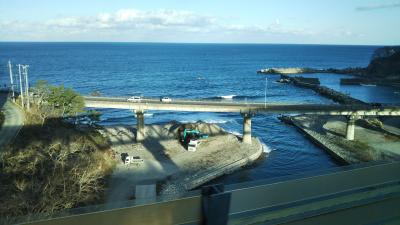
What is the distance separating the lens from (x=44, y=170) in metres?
23.6

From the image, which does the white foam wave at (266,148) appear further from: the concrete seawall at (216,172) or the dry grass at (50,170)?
the dry grass at (50,170)

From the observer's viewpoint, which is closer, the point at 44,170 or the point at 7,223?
the point at 7,223

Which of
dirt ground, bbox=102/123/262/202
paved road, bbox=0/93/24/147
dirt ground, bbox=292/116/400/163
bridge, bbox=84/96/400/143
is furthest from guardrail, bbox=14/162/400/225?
bridge, bbox=84/96/400/143

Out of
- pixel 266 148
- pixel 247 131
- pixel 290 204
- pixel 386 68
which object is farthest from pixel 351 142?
pixel 386 68

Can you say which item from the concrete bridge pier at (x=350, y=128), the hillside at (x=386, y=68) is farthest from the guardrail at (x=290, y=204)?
the hillside at (x=386, y=68)

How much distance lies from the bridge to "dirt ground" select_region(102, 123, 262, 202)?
2.33m

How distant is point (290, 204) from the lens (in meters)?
2.81

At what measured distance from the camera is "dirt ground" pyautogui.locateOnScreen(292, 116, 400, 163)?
124ft

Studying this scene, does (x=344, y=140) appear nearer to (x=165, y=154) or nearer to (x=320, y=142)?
(x=320, y=142)

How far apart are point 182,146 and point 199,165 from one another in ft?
21.7

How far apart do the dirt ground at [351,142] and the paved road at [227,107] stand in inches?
118

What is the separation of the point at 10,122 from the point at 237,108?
2389 cm

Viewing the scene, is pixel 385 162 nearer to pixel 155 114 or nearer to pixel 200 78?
pixel 155 114

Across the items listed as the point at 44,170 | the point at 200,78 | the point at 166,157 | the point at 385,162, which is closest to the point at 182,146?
the point at 166,157
